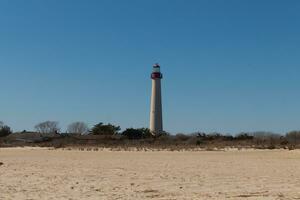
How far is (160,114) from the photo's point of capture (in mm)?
85438

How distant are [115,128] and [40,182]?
79.3 meters

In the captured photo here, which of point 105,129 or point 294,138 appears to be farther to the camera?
point 105,129

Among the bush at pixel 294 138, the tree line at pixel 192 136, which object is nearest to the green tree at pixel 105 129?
the tree line at pixel 192 136

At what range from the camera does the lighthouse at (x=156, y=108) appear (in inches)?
3359

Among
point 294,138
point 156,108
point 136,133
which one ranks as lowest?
point 294,138

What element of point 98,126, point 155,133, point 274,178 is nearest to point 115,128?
point 98,126

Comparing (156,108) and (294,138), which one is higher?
(156,108)

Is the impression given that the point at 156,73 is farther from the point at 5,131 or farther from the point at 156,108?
the point at 5,131

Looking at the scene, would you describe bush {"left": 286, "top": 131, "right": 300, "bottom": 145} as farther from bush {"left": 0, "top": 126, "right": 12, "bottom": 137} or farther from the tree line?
bush {"left": 0, "top": 126, "right": 12, "bottom": 137}

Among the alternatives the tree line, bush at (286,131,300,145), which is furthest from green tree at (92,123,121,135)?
bush at (286,131,300,145)

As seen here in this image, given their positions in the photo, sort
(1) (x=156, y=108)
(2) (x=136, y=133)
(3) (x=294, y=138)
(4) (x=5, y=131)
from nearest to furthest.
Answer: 1. (3) (x=294, y=138)
2. (2) (x=136, y=133)
3. (1) (x=156, y=108)
4. (4) (x=5, y=131)

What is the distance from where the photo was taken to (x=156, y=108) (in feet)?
280

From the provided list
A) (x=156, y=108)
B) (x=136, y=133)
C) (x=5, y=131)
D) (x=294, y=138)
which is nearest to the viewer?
(x=294, y=138)

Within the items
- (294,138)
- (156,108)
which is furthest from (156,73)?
(294,138)
